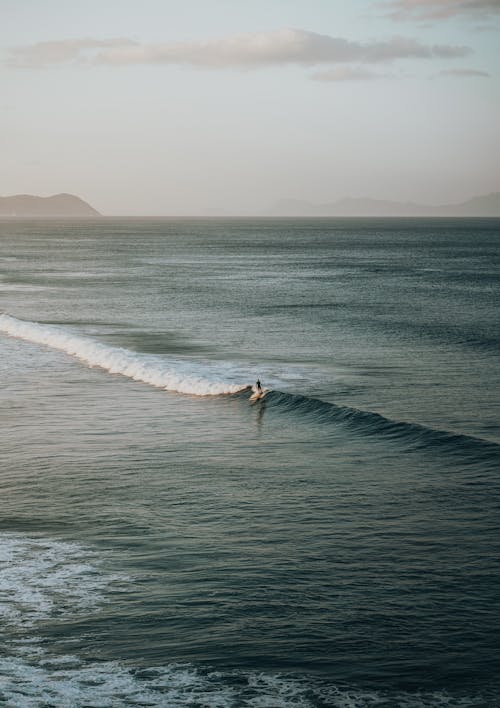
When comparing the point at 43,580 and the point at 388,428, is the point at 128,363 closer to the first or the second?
the point at 388,428

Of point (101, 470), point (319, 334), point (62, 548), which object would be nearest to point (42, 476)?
point (101, 470)

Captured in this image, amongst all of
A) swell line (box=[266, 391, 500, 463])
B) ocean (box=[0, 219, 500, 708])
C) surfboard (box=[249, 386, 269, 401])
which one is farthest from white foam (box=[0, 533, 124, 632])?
surfboard (box=[249, 386, 269, 401])

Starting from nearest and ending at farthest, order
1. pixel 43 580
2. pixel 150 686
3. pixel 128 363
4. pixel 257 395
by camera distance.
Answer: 1. pixel 150 686
2. pixel 43 580
3. pixel 257 395
4. pixel 128 363

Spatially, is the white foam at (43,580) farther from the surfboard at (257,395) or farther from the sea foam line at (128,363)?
the sea foam line at (128,363)

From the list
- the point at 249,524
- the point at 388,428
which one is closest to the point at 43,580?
the point at 249,524

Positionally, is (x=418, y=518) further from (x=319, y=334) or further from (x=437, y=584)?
(x=319, y=334)

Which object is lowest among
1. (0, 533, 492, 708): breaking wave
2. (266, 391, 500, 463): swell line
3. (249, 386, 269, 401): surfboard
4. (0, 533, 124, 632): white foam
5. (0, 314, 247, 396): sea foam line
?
(0, 533, 492, 708): breaking wave

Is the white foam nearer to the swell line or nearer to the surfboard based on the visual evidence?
the swell line
